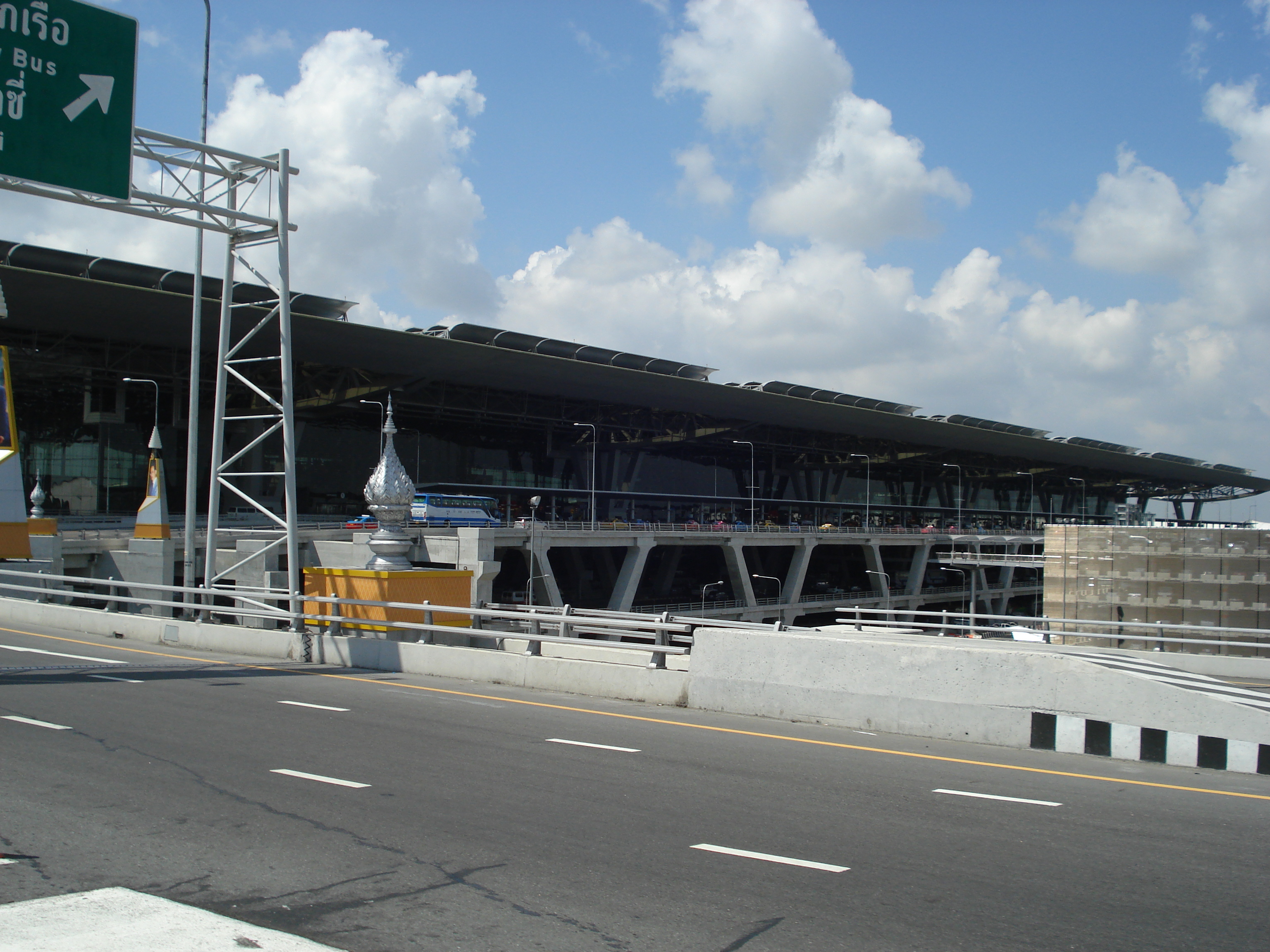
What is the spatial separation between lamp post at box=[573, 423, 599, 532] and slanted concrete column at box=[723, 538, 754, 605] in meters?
9.72

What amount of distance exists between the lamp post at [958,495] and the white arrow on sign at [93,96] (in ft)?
289

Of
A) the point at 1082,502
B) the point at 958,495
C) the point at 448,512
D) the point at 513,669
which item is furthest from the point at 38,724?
the point at 1082,502

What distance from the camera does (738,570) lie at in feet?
224

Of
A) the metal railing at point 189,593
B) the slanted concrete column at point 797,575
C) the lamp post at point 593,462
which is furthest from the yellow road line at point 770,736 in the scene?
the slanted concrete column at point 797,575

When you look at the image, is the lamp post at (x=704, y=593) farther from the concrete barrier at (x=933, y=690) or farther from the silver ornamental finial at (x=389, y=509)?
the concrete barrier at (x=933, y=690)

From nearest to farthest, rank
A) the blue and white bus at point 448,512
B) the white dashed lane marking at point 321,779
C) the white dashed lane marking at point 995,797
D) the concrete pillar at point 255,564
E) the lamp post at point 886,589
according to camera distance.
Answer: the white dashed lane marking at point 995,797, the white dashed lane marking at point 321,779, the concrete pillar at point 255,564, the blue and white bus at point 448,512, the lamp post at point 886,589

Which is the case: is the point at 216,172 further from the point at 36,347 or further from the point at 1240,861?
the point at 36,347

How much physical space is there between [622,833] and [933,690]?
5.59 metres

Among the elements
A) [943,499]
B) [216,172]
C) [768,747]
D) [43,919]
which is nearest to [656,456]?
[943,499]

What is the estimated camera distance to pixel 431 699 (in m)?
13.9

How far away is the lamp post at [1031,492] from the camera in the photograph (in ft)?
396

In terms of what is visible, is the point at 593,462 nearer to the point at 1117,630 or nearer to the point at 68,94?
the point at 1117,630

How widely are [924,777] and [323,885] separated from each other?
18.6 feet

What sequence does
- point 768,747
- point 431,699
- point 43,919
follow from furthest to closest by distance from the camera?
point 431,699
point 768,747
point 43,919
